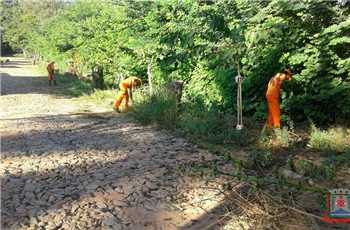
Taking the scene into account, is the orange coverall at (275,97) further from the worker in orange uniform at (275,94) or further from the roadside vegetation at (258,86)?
the roadside vegetation at (258,86)

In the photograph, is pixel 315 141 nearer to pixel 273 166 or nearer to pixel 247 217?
pixel 273 166

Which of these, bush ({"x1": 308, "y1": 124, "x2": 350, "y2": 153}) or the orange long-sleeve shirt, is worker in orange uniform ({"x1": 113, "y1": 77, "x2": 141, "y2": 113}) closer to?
the orange long-sleeve shirt

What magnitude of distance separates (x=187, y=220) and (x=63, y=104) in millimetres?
11221

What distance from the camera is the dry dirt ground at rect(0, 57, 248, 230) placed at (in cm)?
507

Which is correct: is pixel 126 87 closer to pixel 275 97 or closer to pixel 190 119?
pixel 190 119

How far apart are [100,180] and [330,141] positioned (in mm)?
4126

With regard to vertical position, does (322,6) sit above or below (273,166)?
above

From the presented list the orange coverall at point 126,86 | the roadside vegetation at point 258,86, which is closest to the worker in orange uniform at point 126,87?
the orange coverall at point 126,86

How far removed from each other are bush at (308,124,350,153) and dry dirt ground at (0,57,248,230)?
1946 millimetres

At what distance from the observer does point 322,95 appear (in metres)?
8.36

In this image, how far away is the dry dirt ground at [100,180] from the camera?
507 centimetres

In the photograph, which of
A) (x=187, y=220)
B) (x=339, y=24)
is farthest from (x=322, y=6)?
(x=187, y=220)

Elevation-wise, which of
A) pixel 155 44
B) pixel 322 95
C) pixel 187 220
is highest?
pixel 155 44

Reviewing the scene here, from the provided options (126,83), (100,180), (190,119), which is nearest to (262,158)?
(100,180)
